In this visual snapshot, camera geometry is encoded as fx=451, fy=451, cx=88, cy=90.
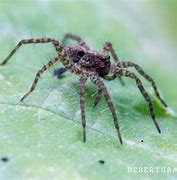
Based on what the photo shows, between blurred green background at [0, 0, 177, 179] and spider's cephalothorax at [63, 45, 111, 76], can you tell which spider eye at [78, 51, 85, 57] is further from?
blurred green background at [0, 0, 177, 179]

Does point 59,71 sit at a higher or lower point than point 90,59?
lower

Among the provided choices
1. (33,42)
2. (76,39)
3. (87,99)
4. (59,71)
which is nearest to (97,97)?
(87,99)

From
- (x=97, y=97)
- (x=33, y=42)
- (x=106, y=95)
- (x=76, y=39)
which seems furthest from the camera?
(x=76, y=39)

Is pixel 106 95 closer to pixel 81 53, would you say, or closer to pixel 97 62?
pixel 97 62

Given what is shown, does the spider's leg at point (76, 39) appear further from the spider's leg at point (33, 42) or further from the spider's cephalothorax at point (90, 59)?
the spider's leg at point (33, 42)

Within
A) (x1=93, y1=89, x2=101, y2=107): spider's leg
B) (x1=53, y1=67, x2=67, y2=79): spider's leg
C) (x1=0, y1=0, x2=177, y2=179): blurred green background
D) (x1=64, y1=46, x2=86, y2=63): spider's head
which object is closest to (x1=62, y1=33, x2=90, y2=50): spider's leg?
(x1=0, y1=0, x2=177, y2=179): blurred green background

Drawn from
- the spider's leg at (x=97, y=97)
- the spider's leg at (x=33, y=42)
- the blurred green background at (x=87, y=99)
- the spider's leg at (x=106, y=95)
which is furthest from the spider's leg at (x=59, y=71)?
the spider's leg at (x=97, y=97)
